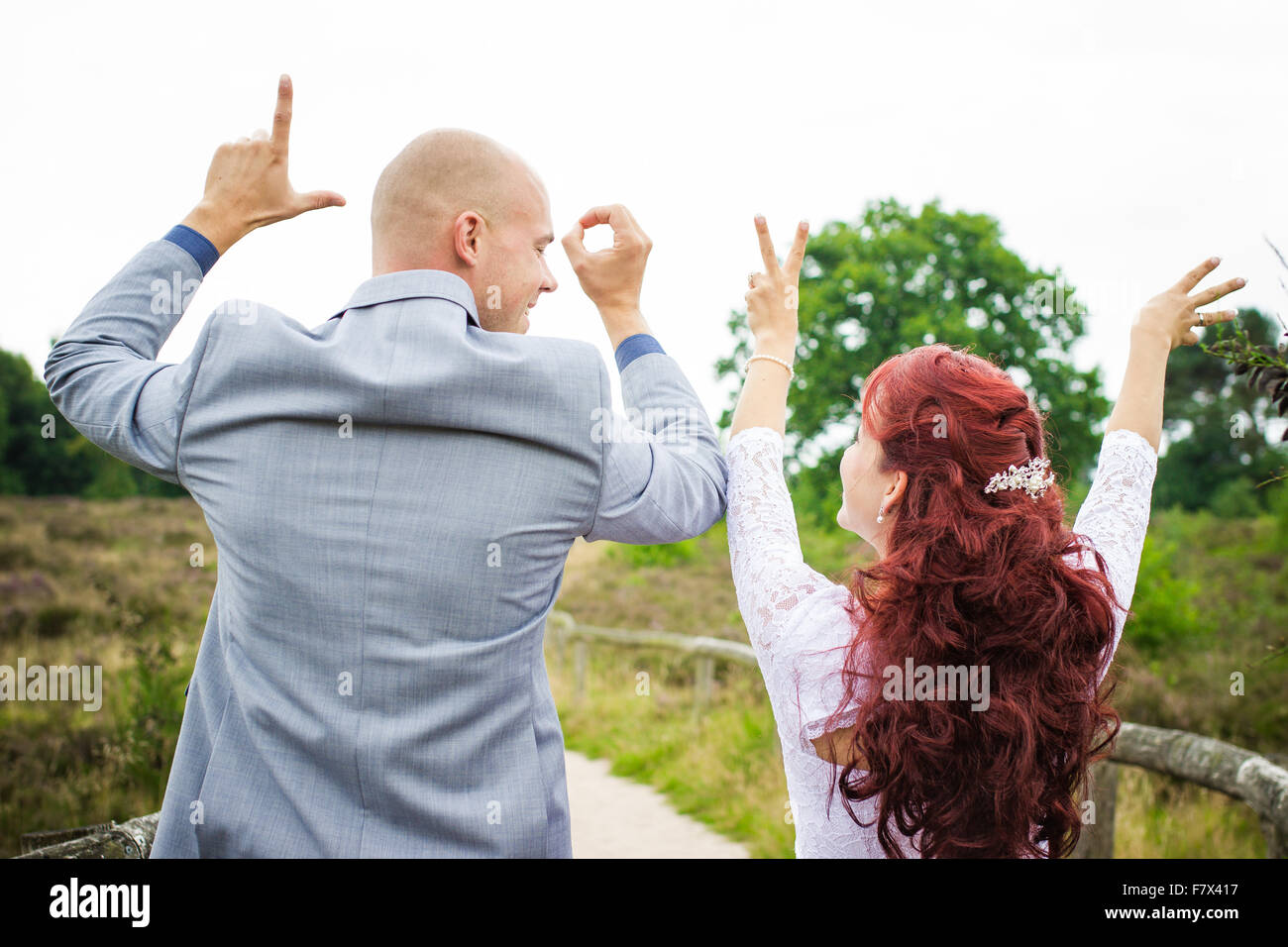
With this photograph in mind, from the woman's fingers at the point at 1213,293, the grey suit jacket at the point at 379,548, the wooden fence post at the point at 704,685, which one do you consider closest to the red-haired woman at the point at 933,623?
the grey suit jacket at the point at 379,548

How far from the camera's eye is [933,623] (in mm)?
1562

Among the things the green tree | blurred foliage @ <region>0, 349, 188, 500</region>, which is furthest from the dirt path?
blurred foliage @ <region>0, 349, 188, 500</region>

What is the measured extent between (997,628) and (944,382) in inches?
18.2

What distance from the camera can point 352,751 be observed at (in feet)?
4.22

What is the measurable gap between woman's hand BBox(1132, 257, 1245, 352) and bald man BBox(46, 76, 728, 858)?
1.28 meters

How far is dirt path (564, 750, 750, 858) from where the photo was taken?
592cm

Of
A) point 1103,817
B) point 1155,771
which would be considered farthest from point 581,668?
point 1155,771

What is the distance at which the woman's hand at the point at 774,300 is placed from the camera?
6.03ft

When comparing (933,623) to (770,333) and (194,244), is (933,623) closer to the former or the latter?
(770,333)

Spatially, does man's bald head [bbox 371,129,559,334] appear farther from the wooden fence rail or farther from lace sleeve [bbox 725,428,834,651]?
the wooden fence rail

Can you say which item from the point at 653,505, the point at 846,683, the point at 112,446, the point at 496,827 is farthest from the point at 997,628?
the point at 112,446

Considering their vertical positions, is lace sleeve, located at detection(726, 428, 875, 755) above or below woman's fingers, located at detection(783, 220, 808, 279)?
below

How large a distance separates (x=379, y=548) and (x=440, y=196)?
660 mm
